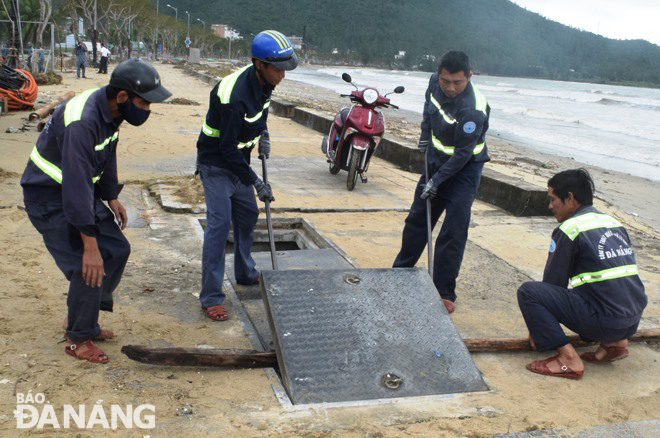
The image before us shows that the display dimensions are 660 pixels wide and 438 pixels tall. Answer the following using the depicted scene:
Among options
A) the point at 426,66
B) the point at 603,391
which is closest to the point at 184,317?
the point at 603,391

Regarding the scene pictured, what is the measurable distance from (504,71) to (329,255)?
12889 cm

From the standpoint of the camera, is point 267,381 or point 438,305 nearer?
point 267,381

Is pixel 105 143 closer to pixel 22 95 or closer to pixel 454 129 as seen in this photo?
pixel 454 129

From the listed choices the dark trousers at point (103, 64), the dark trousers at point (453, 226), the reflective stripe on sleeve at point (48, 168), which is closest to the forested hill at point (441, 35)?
the dark trousers at point (103, 64)

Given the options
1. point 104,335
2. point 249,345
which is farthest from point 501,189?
point 104,335

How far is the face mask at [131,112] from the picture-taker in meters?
3.15

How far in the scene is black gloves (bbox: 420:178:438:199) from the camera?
4.38m

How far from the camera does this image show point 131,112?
3.18m

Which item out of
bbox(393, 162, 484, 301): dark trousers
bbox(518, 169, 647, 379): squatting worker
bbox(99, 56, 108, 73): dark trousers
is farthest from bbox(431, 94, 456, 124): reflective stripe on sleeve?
bbox(99, 56, 108, 73): dark trousers

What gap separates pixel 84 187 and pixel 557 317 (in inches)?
104

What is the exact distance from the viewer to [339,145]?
8.20m

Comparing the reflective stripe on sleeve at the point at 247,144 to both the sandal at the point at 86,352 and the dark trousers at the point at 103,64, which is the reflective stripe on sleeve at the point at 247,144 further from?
the dark trousers at the point at 103,64

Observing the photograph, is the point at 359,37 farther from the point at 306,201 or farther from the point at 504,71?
the point at 306,201

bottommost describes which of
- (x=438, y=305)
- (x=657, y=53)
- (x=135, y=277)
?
(x=135, y=277)
